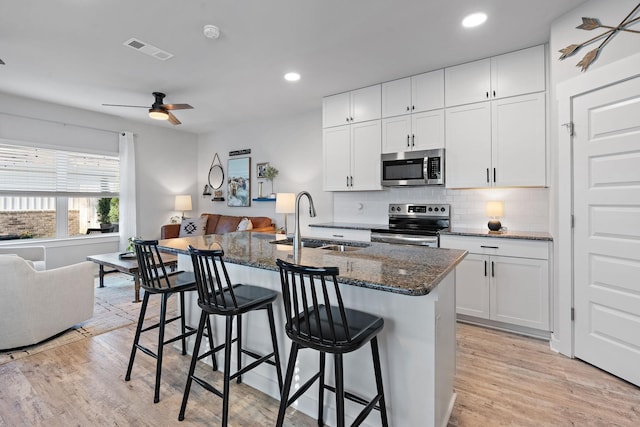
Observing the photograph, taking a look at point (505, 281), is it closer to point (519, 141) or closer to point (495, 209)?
point (495, 209)

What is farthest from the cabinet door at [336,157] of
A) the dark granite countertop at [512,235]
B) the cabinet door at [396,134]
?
the dark granite countertop at [512,235]

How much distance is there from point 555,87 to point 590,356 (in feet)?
7.00

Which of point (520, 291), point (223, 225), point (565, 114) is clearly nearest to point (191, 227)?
point (223, 225)

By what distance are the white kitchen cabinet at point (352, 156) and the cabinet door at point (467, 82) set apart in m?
0.89

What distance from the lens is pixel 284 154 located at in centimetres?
550

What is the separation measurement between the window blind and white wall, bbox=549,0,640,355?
629 cm

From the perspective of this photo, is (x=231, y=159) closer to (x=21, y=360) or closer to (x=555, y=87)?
(x=21, y=360)

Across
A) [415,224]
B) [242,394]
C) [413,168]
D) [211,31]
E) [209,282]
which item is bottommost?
[242,394]

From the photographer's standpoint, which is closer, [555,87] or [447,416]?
[447,416]

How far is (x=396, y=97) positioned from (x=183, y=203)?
4506mm

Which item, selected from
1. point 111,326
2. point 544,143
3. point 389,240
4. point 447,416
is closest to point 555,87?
point 544,143

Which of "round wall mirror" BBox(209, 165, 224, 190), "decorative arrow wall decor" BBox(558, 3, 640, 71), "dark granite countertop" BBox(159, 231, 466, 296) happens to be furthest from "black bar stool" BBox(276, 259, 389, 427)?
"round wall mirror" BBox(209, 165, 224, 190)

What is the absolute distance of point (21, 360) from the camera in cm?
252

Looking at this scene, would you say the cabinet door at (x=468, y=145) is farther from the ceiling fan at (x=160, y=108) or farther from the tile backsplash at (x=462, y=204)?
the ceiling fan at (x=160, y=108)
